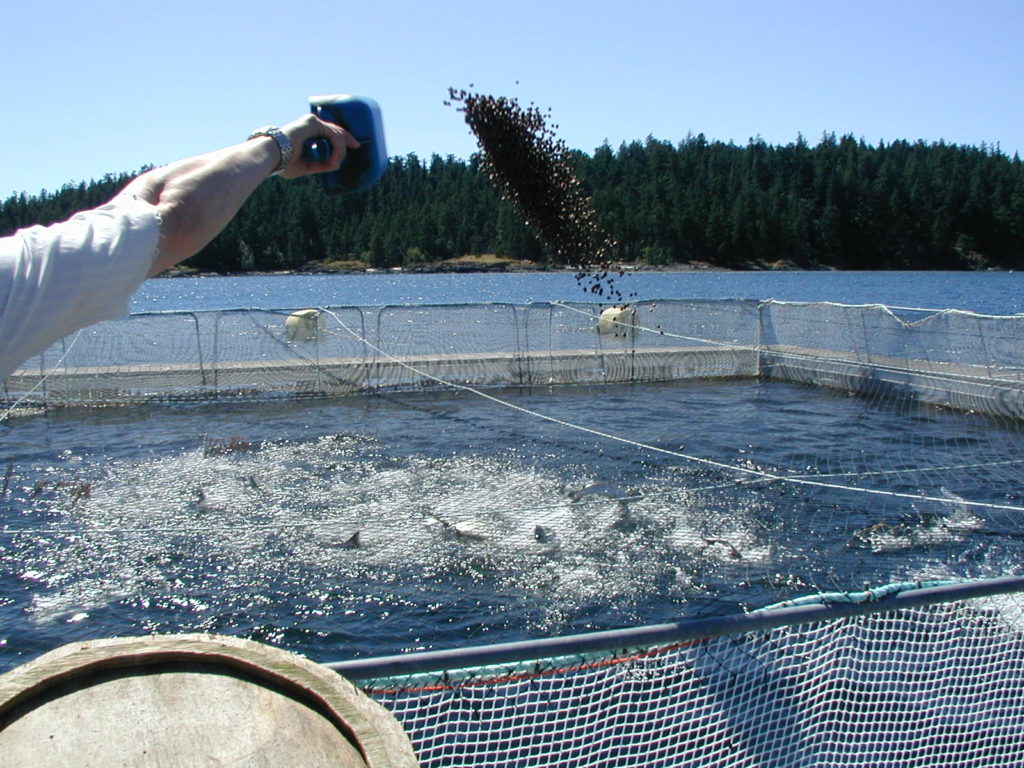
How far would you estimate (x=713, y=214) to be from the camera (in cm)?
9581

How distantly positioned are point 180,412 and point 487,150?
534 inches

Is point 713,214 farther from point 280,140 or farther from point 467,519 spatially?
point 280,140

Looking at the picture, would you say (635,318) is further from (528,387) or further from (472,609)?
(472,609)

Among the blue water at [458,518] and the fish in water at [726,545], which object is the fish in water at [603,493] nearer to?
the blue water at [458,518]

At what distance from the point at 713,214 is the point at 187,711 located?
320 ft

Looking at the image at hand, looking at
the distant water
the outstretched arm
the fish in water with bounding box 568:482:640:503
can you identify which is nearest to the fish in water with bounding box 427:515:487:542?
the fish in water with bounding box 568:482:640:503

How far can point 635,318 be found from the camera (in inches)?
943

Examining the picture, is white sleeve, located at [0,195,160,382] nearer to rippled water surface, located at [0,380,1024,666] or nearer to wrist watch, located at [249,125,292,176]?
wrist watch, located at [249,125,292,176]

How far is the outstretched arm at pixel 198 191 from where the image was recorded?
5.57ft

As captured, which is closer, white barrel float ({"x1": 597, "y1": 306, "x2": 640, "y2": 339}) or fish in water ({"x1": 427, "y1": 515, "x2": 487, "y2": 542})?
fish in water ({"x1": 427, "y1": 515, "x2": 487, "y2": 542})

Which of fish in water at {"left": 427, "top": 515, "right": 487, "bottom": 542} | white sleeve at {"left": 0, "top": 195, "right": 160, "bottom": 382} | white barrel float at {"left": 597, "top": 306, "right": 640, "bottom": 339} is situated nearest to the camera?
white sleeve at {"left": 0, "top": 195, "right": 160, "bottom": 382}

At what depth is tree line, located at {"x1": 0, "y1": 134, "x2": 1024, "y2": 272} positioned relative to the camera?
317ft

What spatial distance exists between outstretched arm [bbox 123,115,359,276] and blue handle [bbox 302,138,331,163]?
0.90 feet

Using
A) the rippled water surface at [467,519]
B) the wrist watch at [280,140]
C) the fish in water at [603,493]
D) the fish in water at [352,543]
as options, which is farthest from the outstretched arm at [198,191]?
the fish in water at [603,493]
